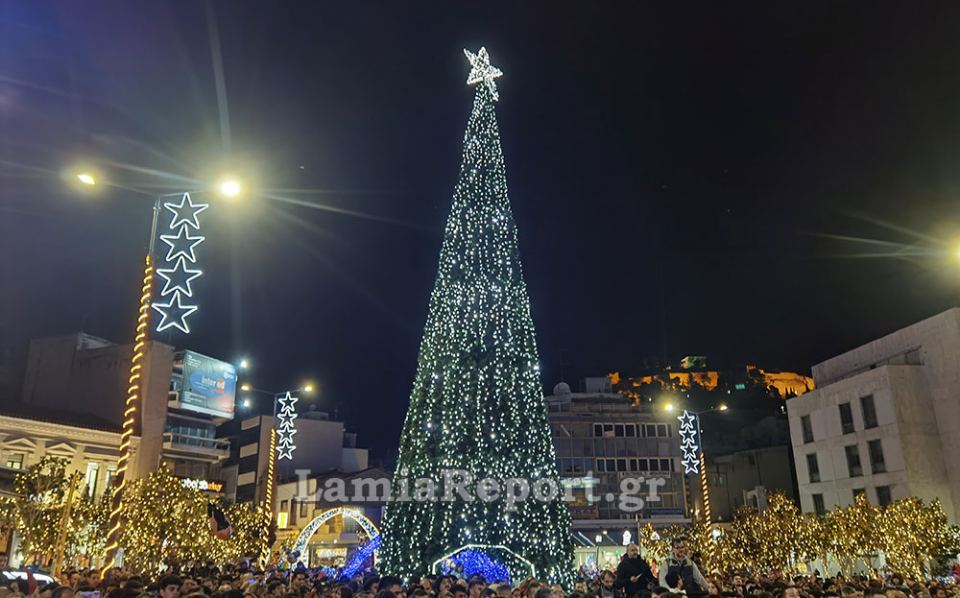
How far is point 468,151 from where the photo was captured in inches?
857

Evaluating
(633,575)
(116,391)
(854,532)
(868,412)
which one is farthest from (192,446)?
(633,575)

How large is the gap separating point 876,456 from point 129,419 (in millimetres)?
38628

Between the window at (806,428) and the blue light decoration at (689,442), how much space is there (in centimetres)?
779

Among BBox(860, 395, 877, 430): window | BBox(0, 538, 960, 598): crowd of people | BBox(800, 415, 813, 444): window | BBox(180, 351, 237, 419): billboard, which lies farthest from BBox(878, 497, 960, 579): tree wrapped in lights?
BBox(180, 351, 237, 419): billboard

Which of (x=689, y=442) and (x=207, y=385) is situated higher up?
(x=207, y=385)

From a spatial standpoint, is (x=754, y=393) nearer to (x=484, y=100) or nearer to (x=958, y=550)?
(x=958, y=550)

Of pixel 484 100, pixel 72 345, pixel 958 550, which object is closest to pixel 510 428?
pixel 484 100

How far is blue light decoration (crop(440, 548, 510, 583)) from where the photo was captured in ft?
56.3

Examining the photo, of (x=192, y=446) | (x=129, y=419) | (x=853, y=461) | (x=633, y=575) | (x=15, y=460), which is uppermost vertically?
(x=192, y=446)

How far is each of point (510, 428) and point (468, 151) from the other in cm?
871

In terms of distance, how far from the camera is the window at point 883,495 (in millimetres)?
36812

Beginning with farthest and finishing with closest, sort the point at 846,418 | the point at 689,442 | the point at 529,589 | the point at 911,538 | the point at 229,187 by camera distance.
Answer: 1. the point at 689,442
2. the point at 846,418
3. the point at 911,538
4. the point at 229,187
5. the point at 529,589

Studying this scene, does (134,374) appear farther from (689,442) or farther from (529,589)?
(689,442)

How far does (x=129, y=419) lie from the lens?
12.3 metres
